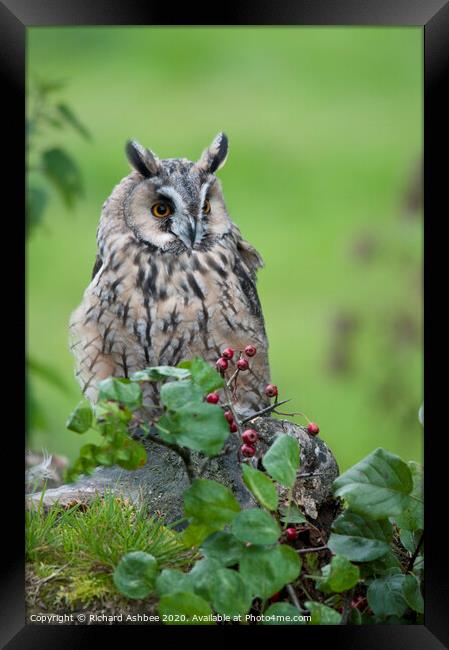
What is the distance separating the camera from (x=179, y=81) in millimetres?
1922

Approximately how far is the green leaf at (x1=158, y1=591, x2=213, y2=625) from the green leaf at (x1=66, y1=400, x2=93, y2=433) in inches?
10.8

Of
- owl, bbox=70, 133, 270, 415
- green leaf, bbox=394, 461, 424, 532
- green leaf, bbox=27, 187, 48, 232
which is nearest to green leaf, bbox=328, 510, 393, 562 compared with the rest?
green leaf, bbox=394, 461, 424, 532

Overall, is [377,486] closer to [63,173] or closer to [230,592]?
[230,592]

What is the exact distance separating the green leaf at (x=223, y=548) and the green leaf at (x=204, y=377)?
22 cm

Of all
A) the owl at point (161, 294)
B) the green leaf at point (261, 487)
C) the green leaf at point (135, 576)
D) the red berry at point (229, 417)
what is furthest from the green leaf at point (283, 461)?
the owl at point (161, 294)

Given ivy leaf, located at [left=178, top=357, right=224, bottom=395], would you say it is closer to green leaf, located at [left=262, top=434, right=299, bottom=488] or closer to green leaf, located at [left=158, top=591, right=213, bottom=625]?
green leaf, located at [left=262, top=434, right=299, bottom=488]

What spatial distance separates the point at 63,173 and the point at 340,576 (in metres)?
0.82

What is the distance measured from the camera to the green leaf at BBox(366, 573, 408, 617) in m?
1.45

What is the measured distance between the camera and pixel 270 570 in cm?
132
